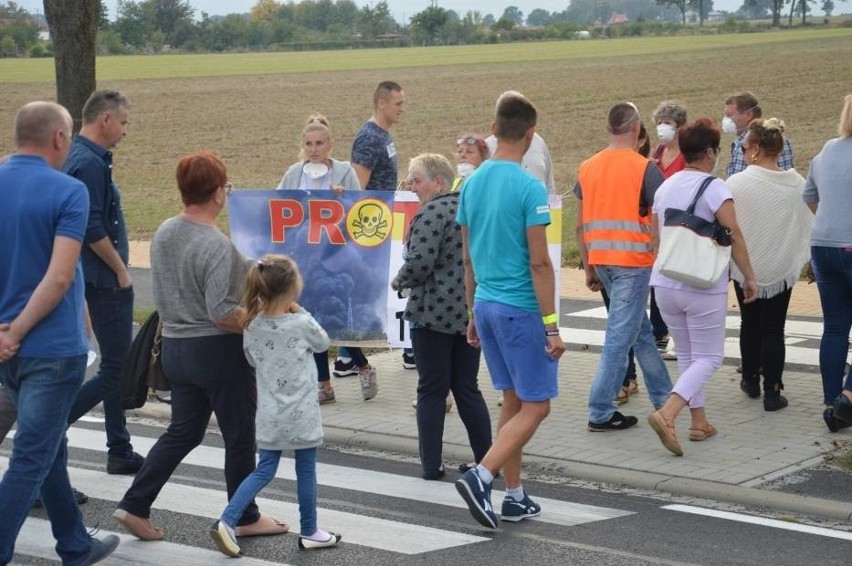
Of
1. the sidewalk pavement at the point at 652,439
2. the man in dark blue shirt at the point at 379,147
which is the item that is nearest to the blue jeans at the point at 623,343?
the sidewalk pavement at the point at 652,439

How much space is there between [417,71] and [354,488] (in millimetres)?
70470

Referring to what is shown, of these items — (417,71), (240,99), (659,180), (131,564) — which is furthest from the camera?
(417,71)

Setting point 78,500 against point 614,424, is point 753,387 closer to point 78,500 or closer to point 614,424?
point 614,424

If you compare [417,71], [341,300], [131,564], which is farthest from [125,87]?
[131,564]

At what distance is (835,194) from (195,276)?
4.05 metres

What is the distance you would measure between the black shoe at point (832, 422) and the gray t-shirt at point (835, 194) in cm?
98

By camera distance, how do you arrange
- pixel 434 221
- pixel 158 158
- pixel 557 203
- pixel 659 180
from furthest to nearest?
pixel 158 158
pixel 557 203
pixel 659 180
pixel 434 221

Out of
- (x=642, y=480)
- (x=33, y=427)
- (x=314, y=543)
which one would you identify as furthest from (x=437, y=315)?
(x=33, y=427)

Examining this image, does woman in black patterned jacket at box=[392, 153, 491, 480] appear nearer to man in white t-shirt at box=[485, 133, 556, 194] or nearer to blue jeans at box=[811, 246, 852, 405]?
blue jeans at box=[811, 246, 852, 405]

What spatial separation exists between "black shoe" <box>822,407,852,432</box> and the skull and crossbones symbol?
10.8ft

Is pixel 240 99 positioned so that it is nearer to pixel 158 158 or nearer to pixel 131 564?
pixel 158 158

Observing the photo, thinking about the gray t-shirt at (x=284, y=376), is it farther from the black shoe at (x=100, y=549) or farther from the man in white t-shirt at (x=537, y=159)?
the man in white t-shirt at (x=537, y=159)

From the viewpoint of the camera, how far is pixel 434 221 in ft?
24.1

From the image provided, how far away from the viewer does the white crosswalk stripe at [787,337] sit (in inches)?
419
